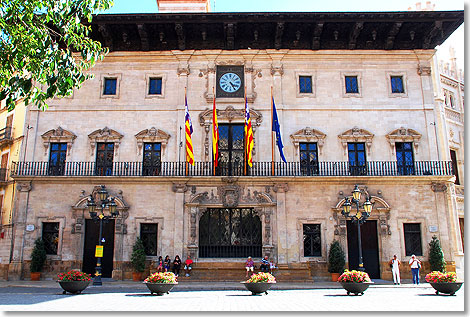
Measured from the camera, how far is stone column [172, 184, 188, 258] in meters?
21.4

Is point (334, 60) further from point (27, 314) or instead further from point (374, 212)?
point (27, 314)

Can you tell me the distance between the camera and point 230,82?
942 inches

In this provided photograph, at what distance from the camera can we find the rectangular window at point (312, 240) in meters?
21.6

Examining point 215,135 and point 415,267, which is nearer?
point 415,267

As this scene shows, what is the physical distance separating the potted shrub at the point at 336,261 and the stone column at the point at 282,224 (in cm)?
213

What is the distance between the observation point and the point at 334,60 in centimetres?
2416

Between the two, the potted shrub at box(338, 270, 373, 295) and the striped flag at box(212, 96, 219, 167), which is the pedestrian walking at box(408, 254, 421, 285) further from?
the striped flag at box(212, 96, 219, 167)

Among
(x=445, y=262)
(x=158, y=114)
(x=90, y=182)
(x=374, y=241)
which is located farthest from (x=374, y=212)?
(x=90, y=182)

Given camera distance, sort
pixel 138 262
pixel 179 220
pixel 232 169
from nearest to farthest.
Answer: pixel 138 262
pixel 179 220
pixel 232 169

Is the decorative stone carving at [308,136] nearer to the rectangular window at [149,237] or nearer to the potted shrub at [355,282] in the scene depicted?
the rectangular window at [149,237]

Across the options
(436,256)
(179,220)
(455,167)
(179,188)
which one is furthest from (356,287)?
(455,167)

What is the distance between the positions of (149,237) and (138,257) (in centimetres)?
133

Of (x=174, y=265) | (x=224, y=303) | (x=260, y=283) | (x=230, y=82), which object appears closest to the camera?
(x=224, y=303)

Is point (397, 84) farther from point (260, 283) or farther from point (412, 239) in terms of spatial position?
point (260, 283)
